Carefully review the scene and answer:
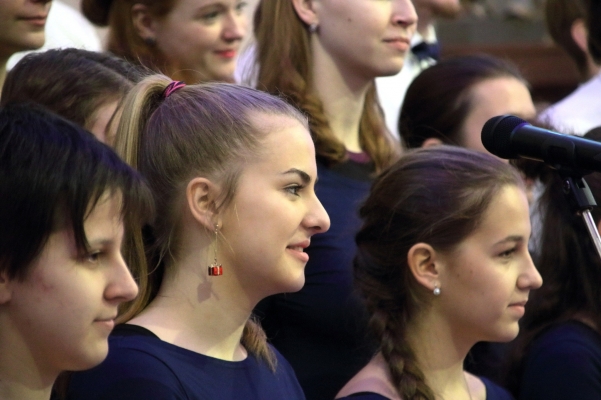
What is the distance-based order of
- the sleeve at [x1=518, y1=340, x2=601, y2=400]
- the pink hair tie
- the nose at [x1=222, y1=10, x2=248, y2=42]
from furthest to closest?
the nose at [x1=222, y1=10, x2=248, y2=42] → the sleeve at [x1=518, y1=340, x2=601, y2=400] → the pink hair tie

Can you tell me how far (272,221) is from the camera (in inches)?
76.7

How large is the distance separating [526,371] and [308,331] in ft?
1.91

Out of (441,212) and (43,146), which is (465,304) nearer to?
(441,212)

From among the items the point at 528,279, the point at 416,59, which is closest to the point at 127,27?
the point at 528,279

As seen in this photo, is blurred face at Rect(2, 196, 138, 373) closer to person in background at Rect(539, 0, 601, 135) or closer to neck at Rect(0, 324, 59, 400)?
neck at Rect(0, 324, 59, 400)

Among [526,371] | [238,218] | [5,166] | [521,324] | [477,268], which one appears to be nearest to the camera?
[5,166]

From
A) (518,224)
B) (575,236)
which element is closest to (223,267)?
(518,224)

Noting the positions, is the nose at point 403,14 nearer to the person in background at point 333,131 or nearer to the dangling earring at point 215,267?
the person in background at point 333,131

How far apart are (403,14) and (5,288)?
5.33 feet

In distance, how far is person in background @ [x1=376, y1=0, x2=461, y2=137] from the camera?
12.5 ft

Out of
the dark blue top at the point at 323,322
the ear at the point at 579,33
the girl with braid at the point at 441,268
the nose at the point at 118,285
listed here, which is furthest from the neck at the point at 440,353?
the ear at the point at 579,33

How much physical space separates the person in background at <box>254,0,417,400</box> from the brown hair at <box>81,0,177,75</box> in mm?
295

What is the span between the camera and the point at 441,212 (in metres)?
2.39

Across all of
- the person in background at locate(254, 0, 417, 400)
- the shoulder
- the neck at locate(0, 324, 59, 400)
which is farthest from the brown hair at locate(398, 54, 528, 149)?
the neck at locate(0, 324, 59, 400)
